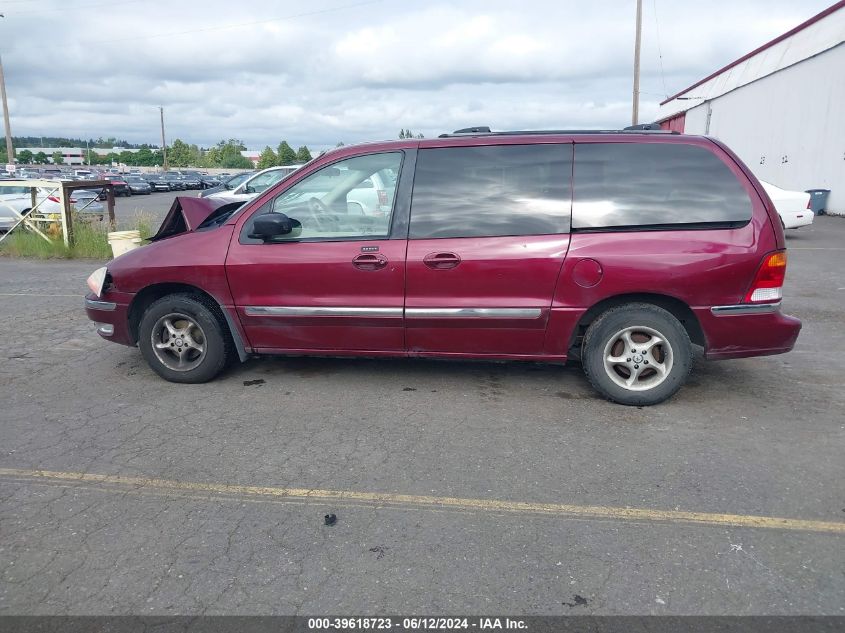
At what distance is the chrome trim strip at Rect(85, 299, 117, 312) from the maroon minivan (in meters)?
0.37

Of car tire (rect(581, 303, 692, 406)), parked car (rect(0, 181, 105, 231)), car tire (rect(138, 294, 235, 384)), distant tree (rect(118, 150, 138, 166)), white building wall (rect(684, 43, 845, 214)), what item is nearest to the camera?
car tire (rect(581, 303, 692, 406))

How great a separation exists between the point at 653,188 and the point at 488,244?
1186 millimetres

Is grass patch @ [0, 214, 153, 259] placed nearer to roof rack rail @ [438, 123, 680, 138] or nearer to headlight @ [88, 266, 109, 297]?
headlight @ [88, 266, 109, 297]

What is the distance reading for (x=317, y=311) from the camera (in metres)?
4.91

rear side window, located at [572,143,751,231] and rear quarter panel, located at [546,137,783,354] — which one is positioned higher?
rear side window, located at [572,143,751,231]

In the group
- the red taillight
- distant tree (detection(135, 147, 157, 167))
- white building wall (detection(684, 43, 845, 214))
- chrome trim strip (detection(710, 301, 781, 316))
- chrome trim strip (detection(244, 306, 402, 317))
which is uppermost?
distant tree (detection(135, 147, 157, 167))

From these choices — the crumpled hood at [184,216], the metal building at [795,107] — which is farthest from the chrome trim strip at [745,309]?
the metal building at [795,107]

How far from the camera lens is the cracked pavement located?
2.72 m

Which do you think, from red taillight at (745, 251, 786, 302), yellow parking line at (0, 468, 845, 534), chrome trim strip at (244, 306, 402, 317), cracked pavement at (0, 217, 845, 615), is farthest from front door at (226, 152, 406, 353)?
red taillight at (745, 251, 786, 302)

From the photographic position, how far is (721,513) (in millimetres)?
3287

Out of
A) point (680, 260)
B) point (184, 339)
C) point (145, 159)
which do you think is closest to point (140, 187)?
point (184, 339)

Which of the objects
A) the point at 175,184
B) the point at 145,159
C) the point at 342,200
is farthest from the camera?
the point at 145,159

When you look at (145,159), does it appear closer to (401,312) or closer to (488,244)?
(401,312)

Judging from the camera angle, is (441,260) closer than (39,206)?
Yes
